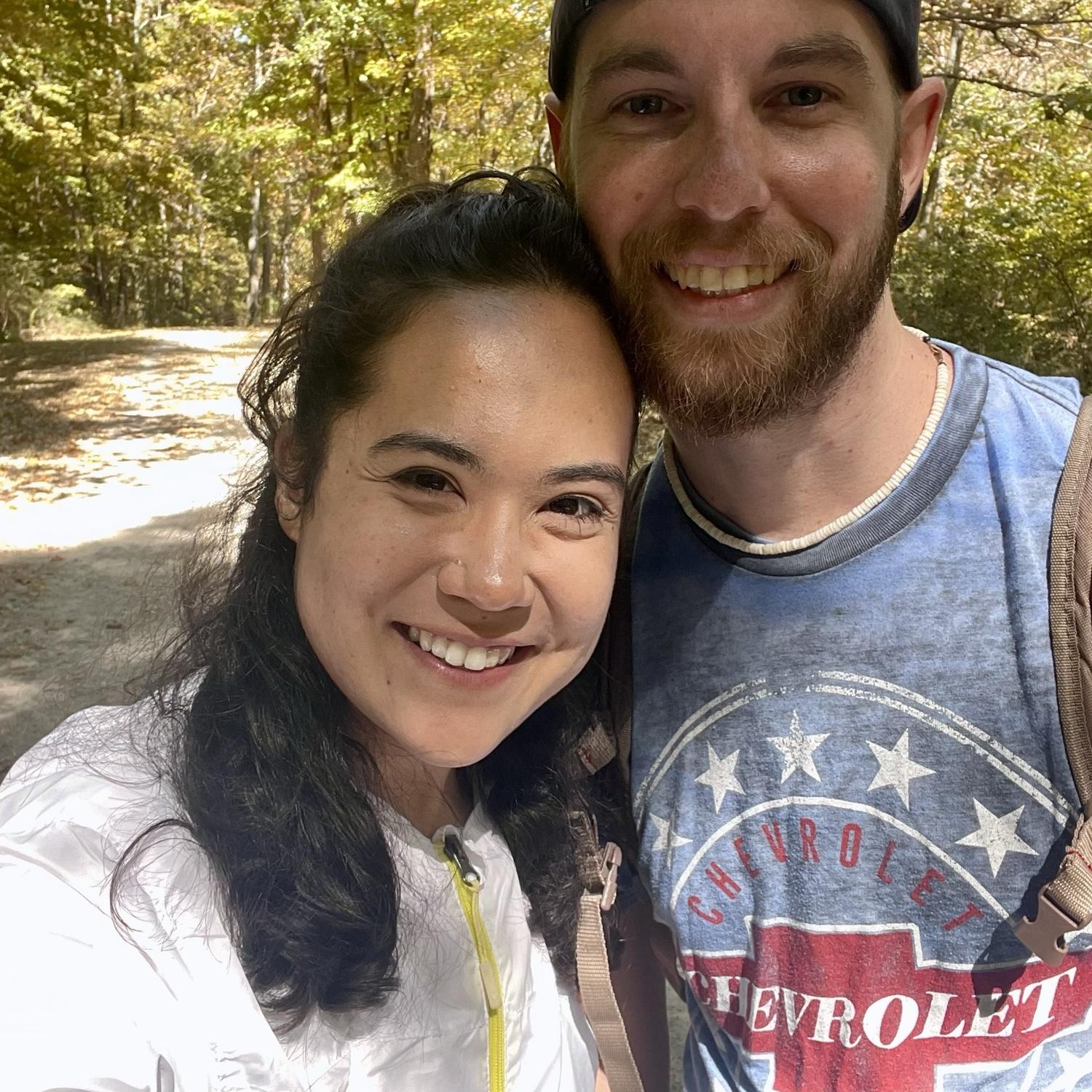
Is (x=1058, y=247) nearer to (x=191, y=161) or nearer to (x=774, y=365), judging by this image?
(x=774, y=365)

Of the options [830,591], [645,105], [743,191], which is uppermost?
[645,105]

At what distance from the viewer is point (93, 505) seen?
346 inches

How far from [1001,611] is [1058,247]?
924 centimetres

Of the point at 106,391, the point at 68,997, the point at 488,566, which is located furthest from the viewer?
the point at 106,391

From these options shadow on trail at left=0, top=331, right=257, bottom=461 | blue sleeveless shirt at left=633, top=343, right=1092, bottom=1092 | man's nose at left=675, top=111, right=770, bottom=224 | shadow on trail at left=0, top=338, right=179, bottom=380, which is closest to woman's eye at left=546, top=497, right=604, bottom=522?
blue sleeveless shirt at left=633, top=343, right=1092, bottom=1092

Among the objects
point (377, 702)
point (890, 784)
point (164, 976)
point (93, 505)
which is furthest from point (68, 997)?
point (93, 505)

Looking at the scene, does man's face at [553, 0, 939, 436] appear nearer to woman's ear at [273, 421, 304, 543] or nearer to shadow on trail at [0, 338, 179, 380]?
woman's ear at [273, 421, 304, 543]

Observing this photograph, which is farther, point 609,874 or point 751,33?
point 609,874

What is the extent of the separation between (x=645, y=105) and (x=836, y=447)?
2.26 ft

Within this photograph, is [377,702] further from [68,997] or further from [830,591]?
[830,591]

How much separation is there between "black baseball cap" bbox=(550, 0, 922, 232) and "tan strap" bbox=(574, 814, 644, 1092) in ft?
4.26

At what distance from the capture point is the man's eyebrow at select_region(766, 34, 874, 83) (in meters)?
1.61

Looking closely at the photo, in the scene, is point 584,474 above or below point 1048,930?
above

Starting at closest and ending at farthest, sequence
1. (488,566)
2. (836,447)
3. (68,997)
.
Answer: (68,997) < (488,566) < (836,447)
